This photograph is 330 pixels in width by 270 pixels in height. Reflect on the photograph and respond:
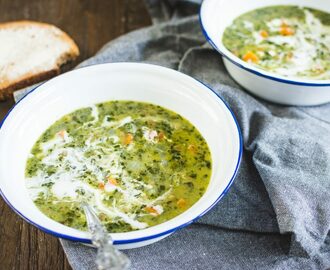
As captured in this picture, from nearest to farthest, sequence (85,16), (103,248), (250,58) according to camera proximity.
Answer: (103,248) → (250,58) → (85,16)

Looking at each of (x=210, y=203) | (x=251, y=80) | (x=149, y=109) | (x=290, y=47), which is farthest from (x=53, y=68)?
(x=210, y=203)

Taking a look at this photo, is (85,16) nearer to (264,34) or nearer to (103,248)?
(264,34)

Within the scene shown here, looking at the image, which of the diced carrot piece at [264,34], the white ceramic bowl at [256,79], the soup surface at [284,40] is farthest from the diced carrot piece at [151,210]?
the diced carrot piece at [264,34]

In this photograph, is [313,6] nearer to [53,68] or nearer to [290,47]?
[290,47]

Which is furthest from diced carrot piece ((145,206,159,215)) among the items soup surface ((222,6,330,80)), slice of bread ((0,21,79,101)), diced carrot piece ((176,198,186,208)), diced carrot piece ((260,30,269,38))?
diced carrot piece ((260,30,269,38))

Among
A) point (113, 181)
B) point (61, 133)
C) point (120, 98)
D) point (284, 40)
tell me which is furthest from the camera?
point (284, 40)

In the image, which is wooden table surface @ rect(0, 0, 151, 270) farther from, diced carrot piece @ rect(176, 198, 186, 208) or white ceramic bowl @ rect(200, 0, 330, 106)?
diced carrot piece @ rect(176, 198, 186, 208)

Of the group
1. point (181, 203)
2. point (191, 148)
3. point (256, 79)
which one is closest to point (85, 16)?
point (256, 79)

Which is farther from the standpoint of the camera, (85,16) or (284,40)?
(85,16)
